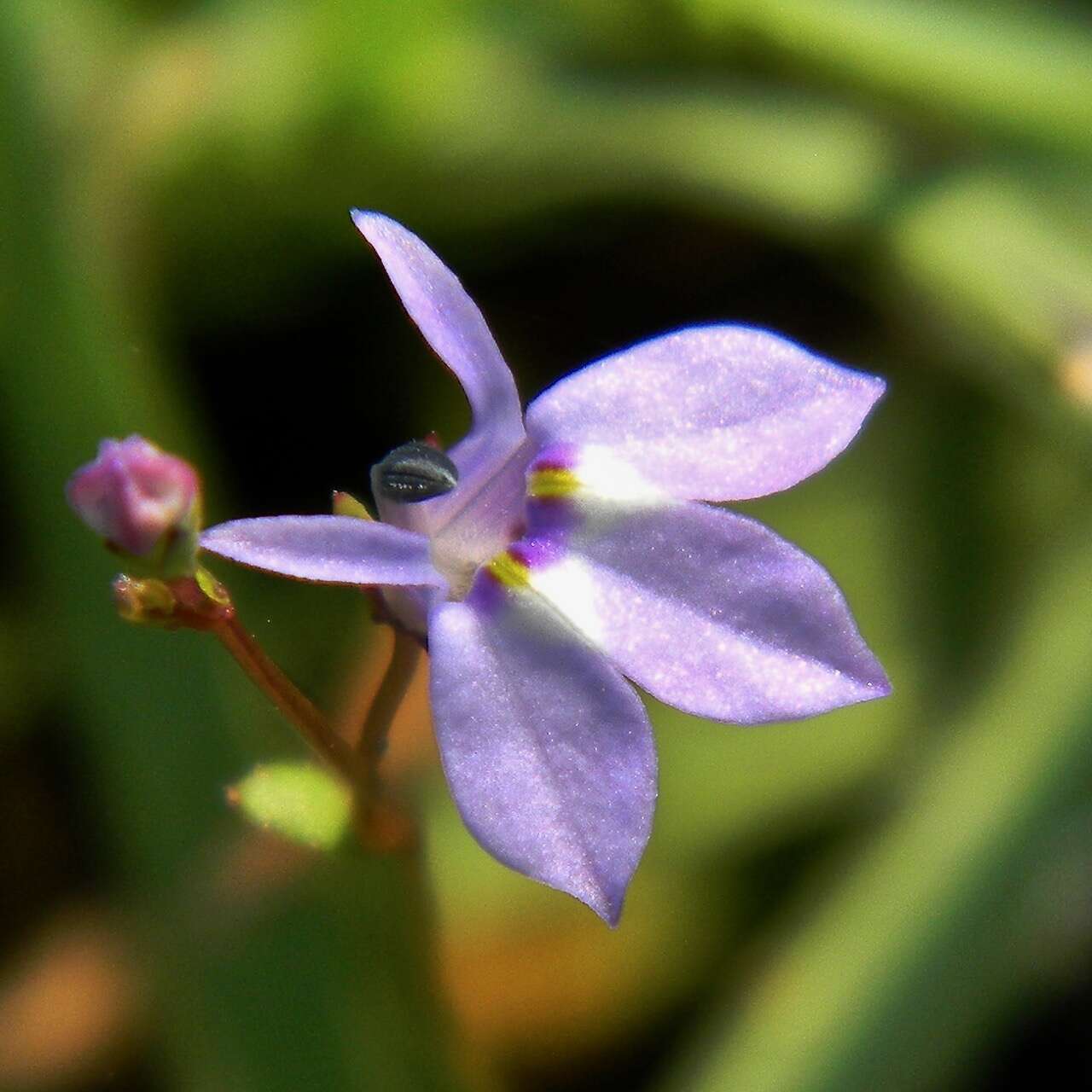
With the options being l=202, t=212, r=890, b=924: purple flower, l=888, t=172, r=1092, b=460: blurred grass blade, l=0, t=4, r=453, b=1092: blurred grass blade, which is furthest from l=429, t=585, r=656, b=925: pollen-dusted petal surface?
l=888, t=172, r=1092, b=460: blurred grass blade

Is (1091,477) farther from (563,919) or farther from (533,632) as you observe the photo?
(533,632)

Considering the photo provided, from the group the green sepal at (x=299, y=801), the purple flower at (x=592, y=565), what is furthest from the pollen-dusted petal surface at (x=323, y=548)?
the green sepal at (x=299, y=801)

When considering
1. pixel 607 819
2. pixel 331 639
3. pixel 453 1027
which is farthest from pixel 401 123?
pixel 607 819

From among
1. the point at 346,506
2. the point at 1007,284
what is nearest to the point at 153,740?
the point at 346,506

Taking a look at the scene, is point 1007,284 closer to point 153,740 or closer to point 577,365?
point 577,365

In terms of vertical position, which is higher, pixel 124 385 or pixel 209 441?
pixel 124 385

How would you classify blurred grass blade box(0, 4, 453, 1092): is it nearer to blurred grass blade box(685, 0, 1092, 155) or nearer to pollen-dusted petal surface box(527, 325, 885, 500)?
pollen-dusted petal surface box(527, 325, 885, 500)

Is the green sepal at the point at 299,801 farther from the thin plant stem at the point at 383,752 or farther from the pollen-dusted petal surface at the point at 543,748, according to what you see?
the pollen-dusted petal surface at the point at 543,748
